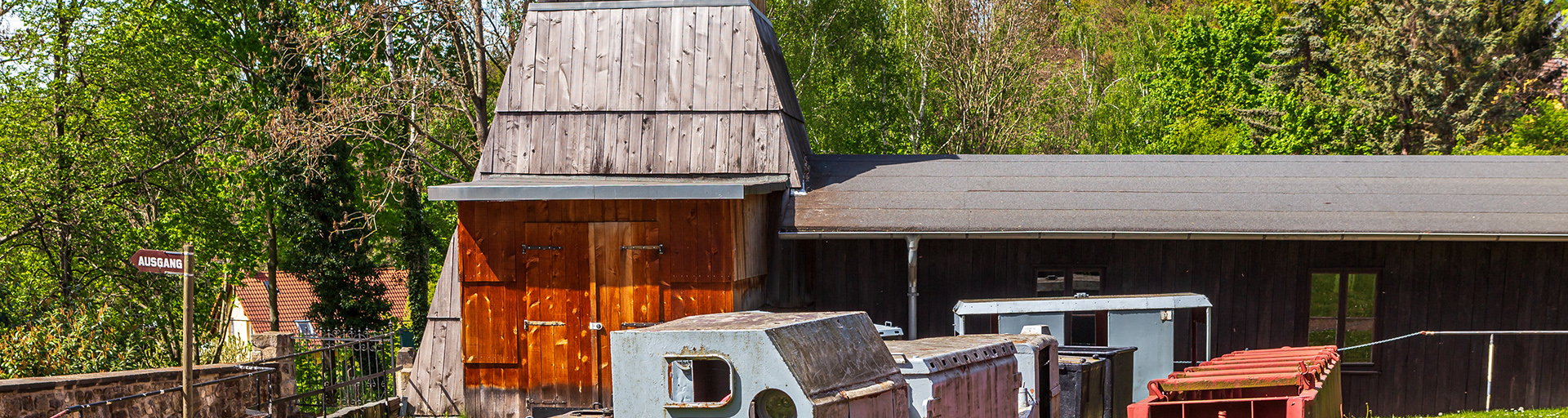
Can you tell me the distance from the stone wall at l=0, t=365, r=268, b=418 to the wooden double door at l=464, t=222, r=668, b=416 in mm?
2901

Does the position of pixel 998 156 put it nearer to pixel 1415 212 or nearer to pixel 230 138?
pixel 1415 212

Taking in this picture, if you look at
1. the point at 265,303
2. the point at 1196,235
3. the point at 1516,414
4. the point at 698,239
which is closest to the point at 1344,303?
the point at 1516,414

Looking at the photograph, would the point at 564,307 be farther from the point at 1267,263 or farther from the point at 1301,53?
the point at 1301,53

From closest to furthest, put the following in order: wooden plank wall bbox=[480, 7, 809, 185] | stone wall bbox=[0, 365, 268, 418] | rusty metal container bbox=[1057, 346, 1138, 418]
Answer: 1. rusty metal container bbox=[1057, 346, 1138, 418]
2. stone wall bbox=[0, 365, 268, 418]
3. wooden plank wall bbox=[480, 7, 809, 185]

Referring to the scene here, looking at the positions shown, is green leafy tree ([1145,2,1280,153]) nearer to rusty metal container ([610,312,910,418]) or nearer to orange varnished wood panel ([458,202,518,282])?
orange varnished wood panel ([458,202,518,282])

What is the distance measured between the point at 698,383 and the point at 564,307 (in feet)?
15.9

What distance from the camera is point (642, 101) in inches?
479

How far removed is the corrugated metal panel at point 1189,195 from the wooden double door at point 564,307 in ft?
6.22

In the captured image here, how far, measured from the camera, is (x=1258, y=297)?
11.9 m

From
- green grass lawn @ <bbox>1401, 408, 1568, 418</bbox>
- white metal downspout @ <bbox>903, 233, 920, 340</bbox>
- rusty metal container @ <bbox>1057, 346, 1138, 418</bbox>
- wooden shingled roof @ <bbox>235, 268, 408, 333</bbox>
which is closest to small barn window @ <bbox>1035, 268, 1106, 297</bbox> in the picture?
white metal downspout @ <bbox>903, 233, 920, 340</bbox>

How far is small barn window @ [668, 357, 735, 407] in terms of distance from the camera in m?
5.48

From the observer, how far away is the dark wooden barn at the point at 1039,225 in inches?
439

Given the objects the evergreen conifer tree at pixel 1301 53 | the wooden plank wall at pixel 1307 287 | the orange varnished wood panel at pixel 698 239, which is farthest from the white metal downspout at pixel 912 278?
the evergreen conifer tree at pixel 1301 53

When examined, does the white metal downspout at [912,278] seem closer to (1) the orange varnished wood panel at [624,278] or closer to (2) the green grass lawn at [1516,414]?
(1) the orange varnished wood panel at [624,278]
